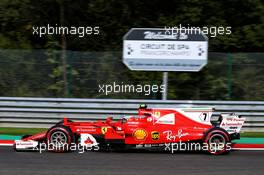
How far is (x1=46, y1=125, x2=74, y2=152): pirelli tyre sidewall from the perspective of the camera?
35.1 feet

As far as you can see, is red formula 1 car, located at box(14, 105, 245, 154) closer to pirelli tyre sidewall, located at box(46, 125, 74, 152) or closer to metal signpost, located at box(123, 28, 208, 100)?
pirelli tyre sidewall, located at box(46, 125, 74, 152)

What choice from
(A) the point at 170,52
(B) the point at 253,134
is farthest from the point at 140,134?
(A) the point at 170,52

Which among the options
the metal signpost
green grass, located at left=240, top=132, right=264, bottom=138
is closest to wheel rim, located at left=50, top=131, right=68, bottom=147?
the metal signpost

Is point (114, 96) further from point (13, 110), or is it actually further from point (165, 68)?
point (13, 110)

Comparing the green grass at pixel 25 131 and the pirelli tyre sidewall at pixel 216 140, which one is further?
the green grass at pixel 25 131

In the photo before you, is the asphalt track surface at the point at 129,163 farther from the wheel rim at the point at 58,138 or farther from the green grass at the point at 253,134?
the green grass at the point at 253,134

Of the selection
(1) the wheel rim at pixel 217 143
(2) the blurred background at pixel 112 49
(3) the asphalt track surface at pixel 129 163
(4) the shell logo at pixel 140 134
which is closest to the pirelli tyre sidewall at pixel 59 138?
(3) the asphalt track surface at pixel 129 163

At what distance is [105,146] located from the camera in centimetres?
1084

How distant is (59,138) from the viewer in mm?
10719

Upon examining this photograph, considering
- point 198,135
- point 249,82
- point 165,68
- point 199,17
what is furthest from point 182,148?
point 199,17

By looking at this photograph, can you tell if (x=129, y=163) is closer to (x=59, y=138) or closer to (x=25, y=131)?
(x=59, y=138)

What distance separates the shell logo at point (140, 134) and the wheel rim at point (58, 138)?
52.1 inches

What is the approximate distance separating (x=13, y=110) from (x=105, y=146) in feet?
12.2

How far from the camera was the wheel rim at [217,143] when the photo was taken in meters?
10.7
